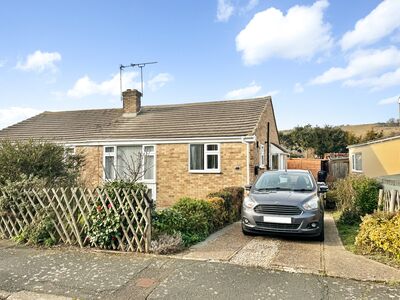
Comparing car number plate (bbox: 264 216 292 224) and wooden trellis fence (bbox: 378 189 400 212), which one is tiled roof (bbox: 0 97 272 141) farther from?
car number plate (bbox: 264 216 292 224)

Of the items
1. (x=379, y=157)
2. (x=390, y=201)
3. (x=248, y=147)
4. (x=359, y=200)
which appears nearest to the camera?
(x=390, y=201)

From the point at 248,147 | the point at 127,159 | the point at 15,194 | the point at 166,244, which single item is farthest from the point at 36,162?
the point at 248,147

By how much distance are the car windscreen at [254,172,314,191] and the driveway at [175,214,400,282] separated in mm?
1281

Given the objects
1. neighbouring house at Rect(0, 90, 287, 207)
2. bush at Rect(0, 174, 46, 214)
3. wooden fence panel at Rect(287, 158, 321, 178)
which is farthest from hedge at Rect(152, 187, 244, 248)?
wooden fence panel at Rect(287, 158, 321, 178)

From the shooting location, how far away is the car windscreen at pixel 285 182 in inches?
307

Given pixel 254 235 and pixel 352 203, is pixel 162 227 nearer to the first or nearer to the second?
pixel 254 235

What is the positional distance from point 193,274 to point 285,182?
13.7ft

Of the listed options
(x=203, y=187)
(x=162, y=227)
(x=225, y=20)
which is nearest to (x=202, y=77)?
(x=225, y=20)

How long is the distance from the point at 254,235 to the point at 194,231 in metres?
1.46

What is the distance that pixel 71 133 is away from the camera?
56.3 feet

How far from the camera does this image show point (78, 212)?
6.71 metres

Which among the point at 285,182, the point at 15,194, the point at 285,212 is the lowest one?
the point at 285,212

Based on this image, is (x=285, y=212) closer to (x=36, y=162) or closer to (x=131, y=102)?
(x=36, y=162)

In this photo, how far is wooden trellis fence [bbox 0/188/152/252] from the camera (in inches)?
237
